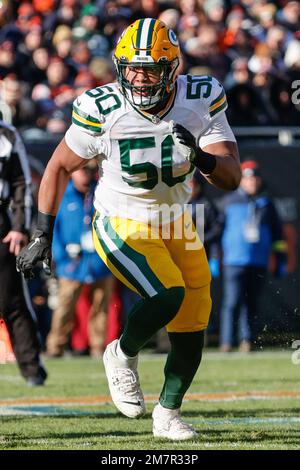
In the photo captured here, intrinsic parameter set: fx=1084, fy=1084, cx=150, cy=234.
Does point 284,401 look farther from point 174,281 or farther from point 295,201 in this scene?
point 295,201

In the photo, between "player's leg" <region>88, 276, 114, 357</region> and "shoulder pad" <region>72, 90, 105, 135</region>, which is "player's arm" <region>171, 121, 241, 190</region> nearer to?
"shoulder pad" <region>72, 90, 105, 135</region>

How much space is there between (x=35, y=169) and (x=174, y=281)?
5.38 m

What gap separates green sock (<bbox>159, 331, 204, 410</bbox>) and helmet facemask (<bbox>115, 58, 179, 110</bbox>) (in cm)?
108

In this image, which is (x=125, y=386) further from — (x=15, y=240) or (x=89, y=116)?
(x=15, y=240)

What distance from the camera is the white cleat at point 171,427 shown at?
4871mm

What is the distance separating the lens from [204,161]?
464 cm

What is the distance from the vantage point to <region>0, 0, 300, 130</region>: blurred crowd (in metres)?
11.0

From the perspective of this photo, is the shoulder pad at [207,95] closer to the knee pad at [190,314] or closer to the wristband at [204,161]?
the wristband at [204,161]

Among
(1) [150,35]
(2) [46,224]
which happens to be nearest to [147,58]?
(1) [150,35]

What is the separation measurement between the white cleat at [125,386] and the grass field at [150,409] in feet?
0.44

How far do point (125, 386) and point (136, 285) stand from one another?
50 centimetres

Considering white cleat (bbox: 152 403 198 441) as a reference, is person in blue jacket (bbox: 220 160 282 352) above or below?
below
